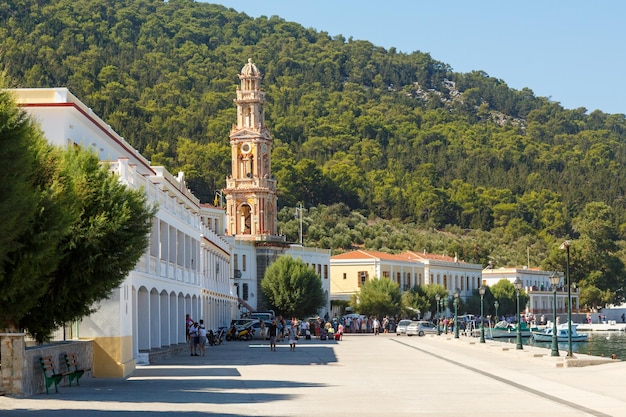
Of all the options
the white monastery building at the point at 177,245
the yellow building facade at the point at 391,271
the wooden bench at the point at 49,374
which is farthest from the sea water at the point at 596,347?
the wooden bench at the point at 49,374

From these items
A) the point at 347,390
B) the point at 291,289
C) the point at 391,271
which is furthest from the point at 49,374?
the point at 391,271

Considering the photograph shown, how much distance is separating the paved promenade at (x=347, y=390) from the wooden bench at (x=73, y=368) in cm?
41

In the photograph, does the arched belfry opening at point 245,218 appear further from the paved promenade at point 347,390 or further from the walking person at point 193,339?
the paved promenade at point 347,390

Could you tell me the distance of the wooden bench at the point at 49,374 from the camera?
2556cm

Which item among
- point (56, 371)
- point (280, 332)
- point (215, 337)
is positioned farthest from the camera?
point (280, 332)

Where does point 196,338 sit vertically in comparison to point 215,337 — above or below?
above

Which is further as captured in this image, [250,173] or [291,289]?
[250,173]

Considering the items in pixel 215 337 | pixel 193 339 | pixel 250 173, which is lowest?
pixel 215 337

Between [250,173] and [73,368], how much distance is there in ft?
239

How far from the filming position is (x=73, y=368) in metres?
29.0

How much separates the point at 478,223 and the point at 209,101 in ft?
161

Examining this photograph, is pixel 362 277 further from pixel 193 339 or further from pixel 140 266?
pixel 140 266

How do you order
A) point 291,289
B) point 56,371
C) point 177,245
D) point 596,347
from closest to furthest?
1. point 56,371
2. point 177,245
3. point 596,347
4. point 291,289

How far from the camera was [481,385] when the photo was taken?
2925 centimetres
